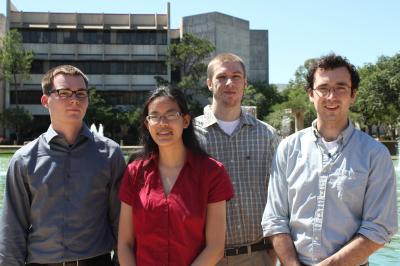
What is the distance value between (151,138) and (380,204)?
1.38m

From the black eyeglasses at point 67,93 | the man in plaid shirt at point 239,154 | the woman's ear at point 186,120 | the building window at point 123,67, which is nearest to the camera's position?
the woman's ear at point 186,120

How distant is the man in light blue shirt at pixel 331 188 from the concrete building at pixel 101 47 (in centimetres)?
4657

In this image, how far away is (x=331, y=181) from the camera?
9.31 feet

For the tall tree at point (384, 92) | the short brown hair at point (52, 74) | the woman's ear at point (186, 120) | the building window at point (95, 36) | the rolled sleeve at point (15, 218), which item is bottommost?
the rolled sleeve at point (15, 218)

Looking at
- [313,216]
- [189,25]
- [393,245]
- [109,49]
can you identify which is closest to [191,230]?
[313,216]

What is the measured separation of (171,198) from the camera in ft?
9.28

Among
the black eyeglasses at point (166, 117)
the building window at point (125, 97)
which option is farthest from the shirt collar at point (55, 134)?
the building window at point (125, 97)

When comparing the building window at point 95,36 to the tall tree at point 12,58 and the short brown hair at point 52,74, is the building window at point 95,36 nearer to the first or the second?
the tall tree at point 12,58

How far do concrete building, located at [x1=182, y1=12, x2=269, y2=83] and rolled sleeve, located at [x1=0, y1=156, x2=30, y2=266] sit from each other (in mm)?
50022

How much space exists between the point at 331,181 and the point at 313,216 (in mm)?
222

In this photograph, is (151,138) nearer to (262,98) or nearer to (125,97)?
(262,98)

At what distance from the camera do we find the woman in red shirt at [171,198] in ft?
9.12

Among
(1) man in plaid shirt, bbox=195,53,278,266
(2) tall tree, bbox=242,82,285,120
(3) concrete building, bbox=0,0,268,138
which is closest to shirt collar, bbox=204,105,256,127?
(1) man in plaid shirt, bbox=195,53,278,266

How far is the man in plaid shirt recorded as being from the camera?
11.8ft
